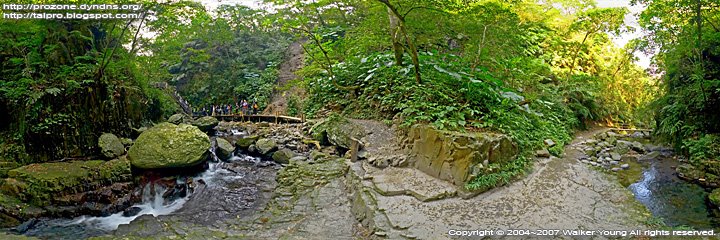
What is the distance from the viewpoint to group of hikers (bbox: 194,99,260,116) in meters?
20.7

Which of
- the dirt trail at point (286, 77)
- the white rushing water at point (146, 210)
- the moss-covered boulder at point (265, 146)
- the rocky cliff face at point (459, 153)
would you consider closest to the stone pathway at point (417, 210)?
the rocky cliff face at point (459, 153)

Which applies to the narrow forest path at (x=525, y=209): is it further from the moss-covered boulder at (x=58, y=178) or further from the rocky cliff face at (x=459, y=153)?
the moss-covered boulder at (x=58, y=178)

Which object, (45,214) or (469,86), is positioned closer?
(45,214)

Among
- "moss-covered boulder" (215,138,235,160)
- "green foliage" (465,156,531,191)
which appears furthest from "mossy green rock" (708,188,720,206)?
"moss-covered boulder" (215,138,235,160)

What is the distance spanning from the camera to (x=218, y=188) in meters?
7.78

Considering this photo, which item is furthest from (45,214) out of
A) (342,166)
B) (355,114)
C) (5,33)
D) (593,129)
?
(593,129)

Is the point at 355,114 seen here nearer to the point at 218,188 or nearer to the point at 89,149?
the point at 218,188

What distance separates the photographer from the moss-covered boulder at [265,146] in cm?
1006

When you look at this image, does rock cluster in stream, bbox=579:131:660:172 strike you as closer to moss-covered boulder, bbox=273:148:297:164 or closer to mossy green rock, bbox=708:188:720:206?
mossy green rock, bbox=708:188:720:206

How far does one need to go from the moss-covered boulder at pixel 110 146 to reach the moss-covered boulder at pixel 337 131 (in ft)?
15.8

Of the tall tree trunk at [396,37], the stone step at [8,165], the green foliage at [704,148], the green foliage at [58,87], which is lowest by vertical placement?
the stone step at [8,165]

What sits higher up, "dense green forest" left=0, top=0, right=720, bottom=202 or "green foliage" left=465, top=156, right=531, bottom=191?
"dense green forest" left=0, top=0, right=720, bottom=202

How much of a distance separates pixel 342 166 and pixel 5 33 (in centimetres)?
773

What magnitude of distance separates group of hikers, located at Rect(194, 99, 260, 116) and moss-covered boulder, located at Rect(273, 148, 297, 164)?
11.6m
